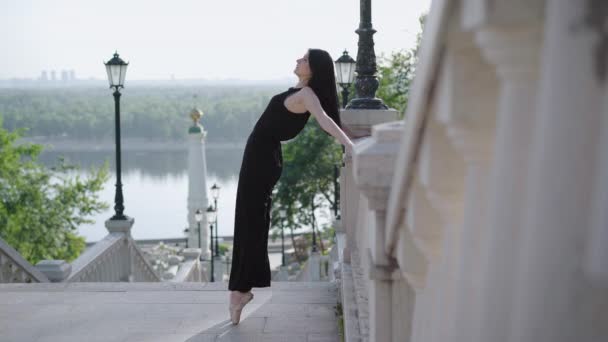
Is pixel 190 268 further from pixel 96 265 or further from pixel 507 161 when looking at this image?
pixel 507 161

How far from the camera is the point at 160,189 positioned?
11594 cm

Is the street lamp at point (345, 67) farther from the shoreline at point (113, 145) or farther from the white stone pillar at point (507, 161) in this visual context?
the shoreline at point (113, 145)

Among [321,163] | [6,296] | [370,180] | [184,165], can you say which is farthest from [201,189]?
[184,165]

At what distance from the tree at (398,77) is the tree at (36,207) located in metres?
13.7

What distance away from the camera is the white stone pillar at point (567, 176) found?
4.21ft

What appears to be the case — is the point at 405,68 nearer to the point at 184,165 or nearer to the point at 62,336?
the point at 62,336

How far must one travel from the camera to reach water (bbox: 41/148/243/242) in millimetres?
89562

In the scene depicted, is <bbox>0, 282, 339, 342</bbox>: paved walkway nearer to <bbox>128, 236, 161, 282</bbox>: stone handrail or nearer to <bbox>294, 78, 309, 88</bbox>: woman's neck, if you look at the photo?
<bbox>294, 78, 309, 88</bbox>: woman's neck

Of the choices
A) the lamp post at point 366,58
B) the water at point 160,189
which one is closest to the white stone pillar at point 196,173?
the lamp post at point 366,58

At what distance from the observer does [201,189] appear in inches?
1625

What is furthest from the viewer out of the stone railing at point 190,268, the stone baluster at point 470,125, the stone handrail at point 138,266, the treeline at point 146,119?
the treeline at point 146,119

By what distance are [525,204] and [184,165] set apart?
126760mm

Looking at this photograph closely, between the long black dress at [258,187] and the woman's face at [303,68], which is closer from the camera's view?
the woman's face at [303,68]

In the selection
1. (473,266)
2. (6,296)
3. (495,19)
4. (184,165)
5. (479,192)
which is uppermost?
(495,19)
